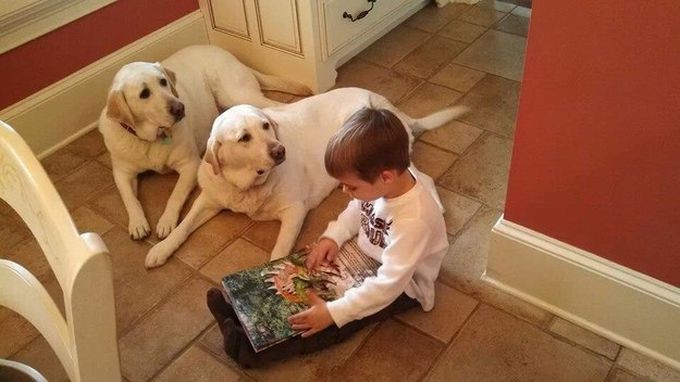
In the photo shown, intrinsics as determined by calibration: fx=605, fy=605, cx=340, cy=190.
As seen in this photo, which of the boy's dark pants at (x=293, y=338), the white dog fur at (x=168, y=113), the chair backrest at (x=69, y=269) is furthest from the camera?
the white dog fur at (x=168, y=113)

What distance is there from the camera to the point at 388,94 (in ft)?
8.00

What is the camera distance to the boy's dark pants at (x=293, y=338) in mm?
1488

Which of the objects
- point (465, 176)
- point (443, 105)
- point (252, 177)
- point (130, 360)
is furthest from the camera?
point (443, 105)

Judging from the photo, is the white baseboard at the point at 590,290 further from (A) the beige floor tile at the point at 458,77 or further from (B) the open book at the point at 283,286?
(A) the beige floor tile at the point at 458,77

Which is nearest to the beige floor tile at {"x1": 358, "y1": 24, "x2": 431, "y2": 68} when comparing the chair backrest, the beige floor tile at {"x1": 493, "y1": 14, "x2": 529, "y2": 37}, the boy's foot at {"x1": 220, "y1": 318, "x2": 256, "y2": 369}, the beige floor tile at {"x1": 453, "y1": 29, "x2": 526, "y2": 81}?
the beige floor tile at {"x1": 453, "y1": 29, "x2": 526, "y2": 81}

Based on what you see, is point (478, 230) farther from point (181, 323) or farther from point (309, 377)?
point (181, 323)

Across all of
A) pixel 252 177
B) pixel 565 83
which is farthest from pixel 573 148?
pixel 252 177

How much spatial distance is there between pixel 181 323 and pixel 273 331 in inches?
13.3

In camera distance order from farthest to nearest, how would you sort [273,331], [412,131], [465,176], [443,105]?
1. [443,105]
2. [412,131]
3. [465,176]
4. [273,331]

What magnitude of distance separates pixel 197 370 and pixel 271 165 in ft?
1.92

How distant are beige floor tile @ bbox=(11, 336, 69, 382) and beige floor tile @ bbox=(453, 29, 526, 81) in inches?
74.2

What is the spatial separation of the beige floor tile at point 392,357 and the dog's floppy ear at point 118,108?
3.38ft

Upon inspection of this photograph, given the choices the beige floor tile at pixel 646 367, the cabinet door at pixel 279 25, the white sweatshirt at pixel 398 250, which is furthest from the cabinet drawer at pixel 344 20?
the beige floor tile at pixel 646 367

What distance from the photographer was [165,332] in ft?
5.39
